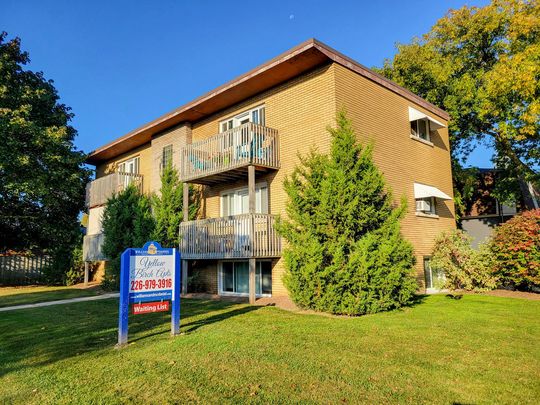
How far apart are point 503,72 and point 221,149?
13.9m

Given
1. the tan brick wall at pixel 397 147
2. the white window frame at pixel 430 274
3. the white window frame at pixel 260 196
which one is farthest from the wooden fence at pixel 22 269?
the white window frame at pixel 430 274

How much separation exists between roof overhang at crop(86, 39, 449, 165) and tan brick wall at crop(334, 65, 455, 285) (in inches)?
12.4

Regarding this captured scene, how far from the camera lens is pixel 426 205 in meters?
16.7

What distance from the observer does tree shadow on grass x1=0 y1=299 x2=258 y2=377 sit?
6566mm

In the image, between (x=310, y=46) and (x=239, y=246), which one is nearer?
(x=310, y=46)

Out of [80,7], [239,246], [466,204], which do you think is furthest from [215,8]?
[466,204]

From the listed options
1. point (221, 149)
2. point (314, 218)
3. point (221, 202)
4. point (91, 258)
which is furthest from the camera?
point (91, 258)

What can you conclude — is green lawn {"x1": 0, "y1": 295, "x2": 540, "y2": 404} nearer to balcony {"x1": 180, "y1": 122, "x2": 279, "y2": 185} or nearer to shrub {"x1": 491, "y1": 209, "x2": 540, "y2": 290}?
shrub {"x1": 491, "y1": 209, "x2": 540, "y2": 290}

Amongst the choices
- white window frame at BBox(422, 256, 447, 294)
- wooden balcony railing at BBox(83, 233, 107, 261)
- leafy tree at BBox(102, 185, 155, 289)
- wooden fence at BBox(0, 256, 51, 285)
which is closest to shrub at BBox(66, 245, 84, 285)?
wooden balcony railing at BBox(83, 233, 107, 261)

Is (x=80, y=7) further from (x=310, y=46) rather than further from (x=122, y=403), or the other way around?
(x=122, y=403)

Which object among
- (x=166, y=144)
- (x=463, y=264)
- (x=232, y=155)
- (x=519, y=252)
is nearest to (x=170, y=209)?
(x=166, y=144)

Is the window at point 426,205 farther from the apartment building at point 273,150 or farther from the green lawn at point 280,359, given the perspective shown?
the green lawn at point 280,359

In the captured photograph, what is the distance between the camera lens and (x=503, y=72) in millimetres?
18078

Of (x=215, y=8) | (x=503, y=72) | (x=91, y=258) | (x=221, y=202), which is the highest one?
(x=215, y=8)
